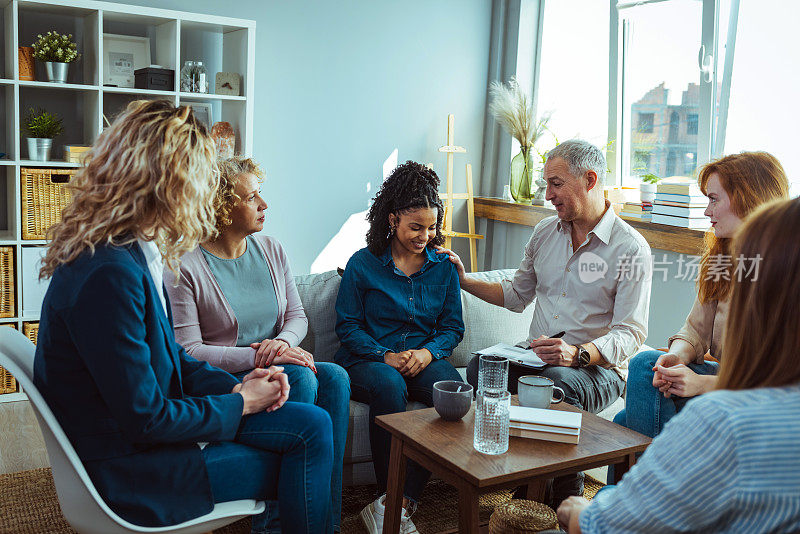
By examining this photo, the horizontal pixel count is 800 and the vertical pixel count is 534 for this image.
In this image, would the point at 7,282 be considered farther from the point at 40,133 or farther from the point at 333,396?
the point at 333,396

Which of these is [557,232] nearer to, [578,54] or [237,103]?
[237,103]

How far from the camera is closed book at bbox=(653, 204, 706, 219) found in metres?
3.39

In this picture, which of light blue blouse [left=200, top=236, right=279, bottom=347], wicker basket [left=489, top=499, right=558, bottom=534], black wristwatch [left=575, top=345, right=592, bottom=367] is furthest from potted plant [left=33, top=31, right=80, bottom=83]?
wicker basket [left=489, top=499, right=558, bottom=534]

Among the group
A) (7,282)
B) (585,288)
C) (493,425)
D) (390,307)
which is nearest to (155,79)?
(7,282)

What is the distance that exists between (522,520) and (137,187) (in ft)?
3.79

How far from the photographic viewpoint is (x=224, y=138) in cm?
391

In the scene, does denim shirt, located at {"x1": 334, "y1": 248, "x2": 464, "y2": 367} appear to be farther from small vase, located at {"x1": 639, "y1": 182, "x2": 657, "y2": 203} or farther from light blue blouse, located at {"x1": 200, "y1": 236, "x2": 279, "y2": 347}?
small vase, located at {"x1": 639, "y1": 182, "x2": 657, "y2": 203}

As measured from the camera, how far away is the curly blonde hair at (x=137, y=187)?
1478 mm

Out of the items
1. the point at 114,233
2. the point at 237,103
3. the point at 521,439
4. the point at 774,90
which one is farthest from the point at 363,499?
the point at 774,90

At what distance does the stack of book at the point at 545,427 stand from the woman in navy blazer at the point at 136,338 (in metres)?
0.65

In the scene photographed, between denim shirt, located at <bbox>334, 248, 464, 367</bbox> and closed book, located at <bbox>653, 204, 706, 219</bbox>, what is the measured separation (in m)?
1.35

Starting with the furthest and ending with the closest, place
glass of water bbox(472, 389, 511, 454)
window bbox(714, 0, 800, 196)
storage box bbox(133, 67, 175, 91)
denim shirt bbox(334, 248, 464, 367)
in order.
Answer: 1. storage box bbox(133, 67, 175, 91)
2. window bbox(714, 0, 800, 196)
3. denim shirt bbox(334, 248, 464, 367)
4. glass of water bbox(472, 389, 511, 454)

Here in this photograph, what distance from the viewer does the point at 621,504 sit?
3.35 ft

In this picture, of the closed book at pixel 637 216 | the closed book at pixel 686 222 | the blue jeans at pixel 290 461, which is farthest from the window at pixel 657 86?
the blue jeans at pixel 290 461
